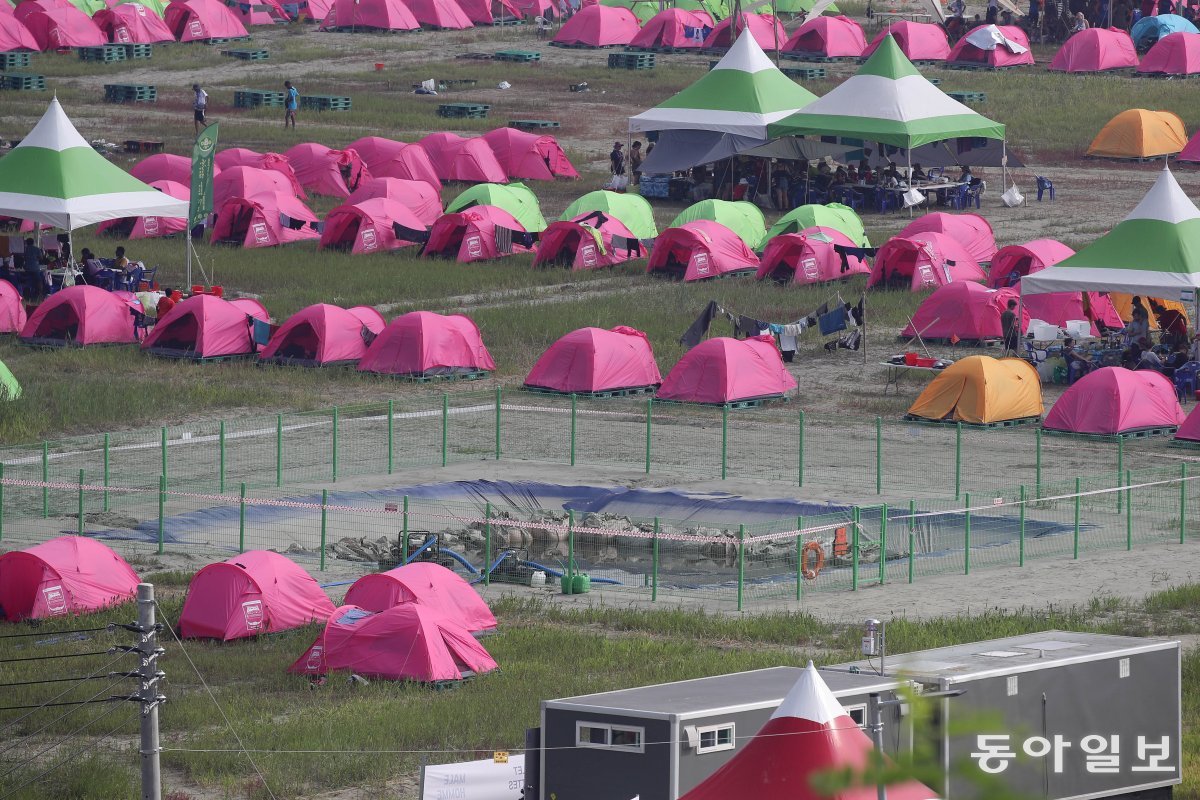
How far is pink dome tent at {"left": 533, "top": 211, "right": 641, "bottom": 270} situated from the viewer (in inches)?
1891

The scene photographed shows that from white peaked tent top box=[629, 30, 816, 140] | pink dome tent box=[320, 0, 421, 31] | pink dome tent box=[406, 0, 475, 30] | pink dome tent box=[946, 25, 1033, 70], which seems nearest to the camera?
white peaked tent top box=[629, 30, 816, 140]

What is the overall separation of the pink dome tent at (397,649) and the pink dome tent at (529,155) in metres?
39.0

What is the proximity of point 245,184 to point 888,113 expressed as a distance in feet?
51.5

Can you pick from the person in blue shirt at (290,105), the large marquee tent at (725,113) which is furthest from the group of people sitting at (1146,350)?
the person in blue shirt at (290,105)

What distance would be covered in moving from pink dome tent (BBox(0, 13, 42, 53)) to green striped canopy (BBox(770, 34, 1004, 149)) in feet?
118

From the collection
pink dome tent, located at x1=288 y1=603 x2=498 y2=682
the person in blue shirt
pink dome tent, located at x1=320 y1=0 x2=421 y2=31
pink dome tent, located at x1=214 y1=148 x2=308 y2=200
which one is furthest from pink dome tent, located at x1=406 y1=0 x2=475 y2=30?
pink dome tent, located at x1=288 y1=603 x2=498 y2=682

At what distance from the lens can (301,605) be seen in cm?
2398

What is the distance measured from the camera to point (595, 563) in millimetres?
27500

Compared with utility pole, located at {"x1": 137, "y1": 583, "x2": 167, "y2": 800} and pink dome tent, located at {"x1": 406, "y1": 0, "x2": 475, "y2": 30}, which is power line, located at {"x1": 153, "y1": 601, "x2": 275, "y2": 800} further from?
pink dome tent, located at {"x1": 406, "y1": 0, "x2": 475, "y2": 30}

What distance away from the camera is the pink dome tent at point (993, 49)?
253 feet

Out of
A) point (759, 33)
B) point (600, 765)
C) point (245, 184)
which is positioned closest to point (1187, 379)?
point (600, 765)

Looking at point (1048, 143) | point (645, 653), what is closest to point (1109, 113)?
point (1048, 143)

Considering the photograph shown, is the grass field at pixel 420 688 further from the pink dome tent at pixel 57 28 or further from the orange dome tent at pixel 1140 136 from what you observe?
the pink dome tent at pixel 57 28

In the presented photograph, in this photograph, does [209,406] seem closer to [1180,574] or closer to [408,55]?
[1180,574]
